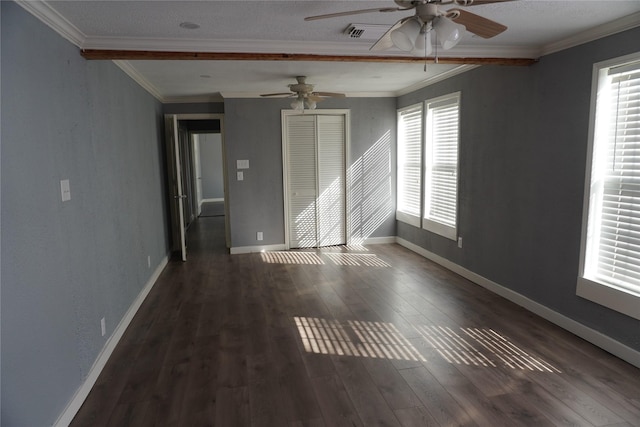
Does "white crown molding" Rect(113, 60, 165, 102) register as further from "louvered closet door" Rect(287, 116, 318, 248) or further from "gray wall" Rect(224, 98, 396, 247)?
"louvered closet door" Rect(287, 116, 318, 248)

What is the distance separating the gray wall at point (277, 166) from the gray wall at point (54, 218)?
2357 millimetres

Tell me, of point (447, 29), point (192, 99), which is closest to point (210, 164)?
point (192, 99)

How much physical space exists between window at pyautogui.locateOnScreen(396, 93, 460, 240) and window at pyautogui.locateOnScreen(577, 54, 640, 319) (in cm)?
181

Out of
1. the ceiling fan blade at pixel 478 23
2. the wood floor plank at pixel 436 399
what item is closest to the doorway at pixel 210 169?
the wood floor plank at pixel 436 399

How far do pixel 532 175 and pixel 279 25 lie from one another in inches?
99.1

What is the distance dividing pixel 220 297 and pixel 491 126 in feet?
10.8

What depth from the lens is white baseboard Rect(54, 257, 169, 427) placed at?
2.21 meters

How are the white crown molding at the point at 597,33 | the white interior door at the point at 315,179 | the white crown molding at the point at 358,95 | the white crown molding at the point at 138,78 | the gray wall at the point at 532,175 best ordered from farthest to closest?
1. the white interior door at the point at 315,179
2. the white crown molding at the point at 358,95
3. the white crown molding at the point at 138,78
4. the gray wall at the point at 532,175
5. the white crown molding at the point at 597,33

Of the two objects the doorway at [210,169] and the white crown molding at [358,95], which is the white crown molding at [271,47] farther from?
the doorway at [210,169]

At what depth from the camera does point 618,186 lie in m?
2.86

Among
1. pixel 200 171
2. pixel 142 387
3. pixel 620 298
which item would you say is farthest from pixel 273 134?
pixel 200 171

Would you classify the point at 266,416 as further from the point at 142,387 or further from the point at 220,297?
the point at 220,297

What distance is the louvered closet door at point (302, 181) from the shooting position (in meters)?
6.07

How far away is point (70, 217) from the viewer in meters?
2.39
